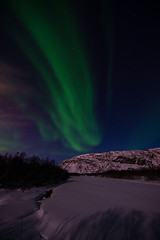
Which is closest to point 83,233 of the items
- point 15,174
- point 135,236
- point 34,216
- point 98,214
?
point 98,214

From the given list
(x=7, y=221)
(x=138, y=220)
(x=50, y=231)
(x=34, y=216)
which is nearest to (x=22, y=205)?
(x=34, y=216)

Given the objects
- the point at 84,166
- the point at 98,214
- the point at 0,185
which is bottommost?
the point at 98,214

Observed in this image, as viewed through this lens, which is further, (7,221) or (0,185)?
(0,185)

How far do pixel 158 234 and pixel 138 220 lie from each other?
20 centimetres

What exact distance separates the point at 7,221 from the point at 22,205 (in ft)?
1.81

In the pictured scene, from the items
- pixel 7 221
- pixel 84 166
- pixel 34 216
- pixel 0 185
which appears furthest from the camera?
pixel 84 166

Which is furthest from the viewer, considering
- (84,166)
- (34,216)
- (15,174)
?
(84,166)

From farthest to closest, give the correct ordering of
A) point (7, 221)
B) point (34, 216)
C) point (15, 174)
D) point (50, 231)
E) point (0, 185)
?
1. point (15, 174)
2. point (0, 185)
3. point (34, 216)
4. point (7, 221)
5. point (50, 231)

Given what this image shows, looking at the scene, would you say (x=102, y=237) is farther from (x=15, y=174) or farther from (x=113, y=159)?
(x=113, y=159)

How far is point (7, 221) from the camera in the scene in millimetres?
1279

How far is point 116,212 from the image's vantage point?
3.87 ft

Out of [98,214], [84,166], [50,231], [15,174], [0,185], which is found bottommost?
[50,231]

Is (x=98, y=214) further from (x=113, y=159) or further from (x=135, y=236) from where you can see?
→ (x=113, y=159)

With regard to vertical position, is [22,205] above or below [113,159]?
below
